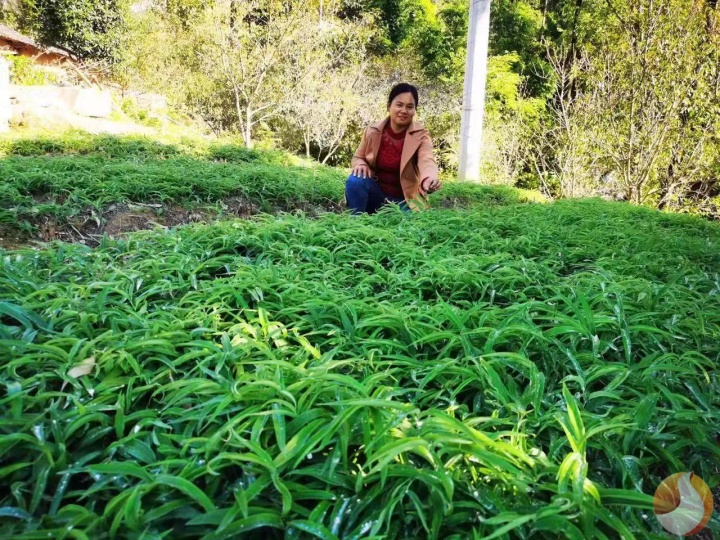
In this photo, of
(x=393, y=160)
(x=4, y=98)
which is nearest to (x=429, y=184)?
(x=393, y=160)

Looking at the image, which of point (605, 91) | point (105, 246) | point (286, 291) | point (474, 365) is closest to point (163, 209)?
point (105, 246)

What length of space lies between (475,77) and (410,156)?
434cm

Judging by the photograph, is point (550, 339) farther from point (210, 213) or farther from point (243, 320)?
point (210, 213)

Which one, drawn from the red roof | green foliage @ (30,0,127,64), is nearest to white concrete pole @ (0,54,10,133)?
green foliage @ (30,0,127,64)

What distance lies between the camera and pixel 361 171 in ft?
11.9

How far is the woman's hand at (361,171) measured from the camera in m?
3.63

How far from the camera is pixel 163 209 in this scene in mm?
3607

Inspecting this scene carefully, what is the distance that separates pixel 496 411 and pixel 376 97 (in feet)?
52.8

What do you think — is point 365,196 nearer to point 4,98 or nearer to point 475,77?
point 475,77

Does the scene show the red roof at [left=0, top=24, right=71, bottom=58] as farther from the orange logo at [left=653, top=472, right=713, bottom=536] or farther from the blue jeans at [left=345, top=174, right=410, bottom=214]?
the orange logo at [left=653, top=472, right=713, bottom=536]

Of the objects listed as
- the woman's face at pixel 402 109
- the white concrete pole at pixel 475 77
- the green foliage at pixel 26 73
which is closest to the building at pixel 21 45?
the green foliage at pixel 26 73

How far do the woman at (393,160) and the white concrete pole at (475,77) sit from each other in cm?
404

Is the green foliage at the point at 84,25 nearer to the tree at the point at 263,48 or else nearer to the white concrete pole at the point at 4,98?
the tree at the point at 263,48

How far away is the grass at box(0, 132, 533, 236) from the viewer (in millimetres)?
3127
